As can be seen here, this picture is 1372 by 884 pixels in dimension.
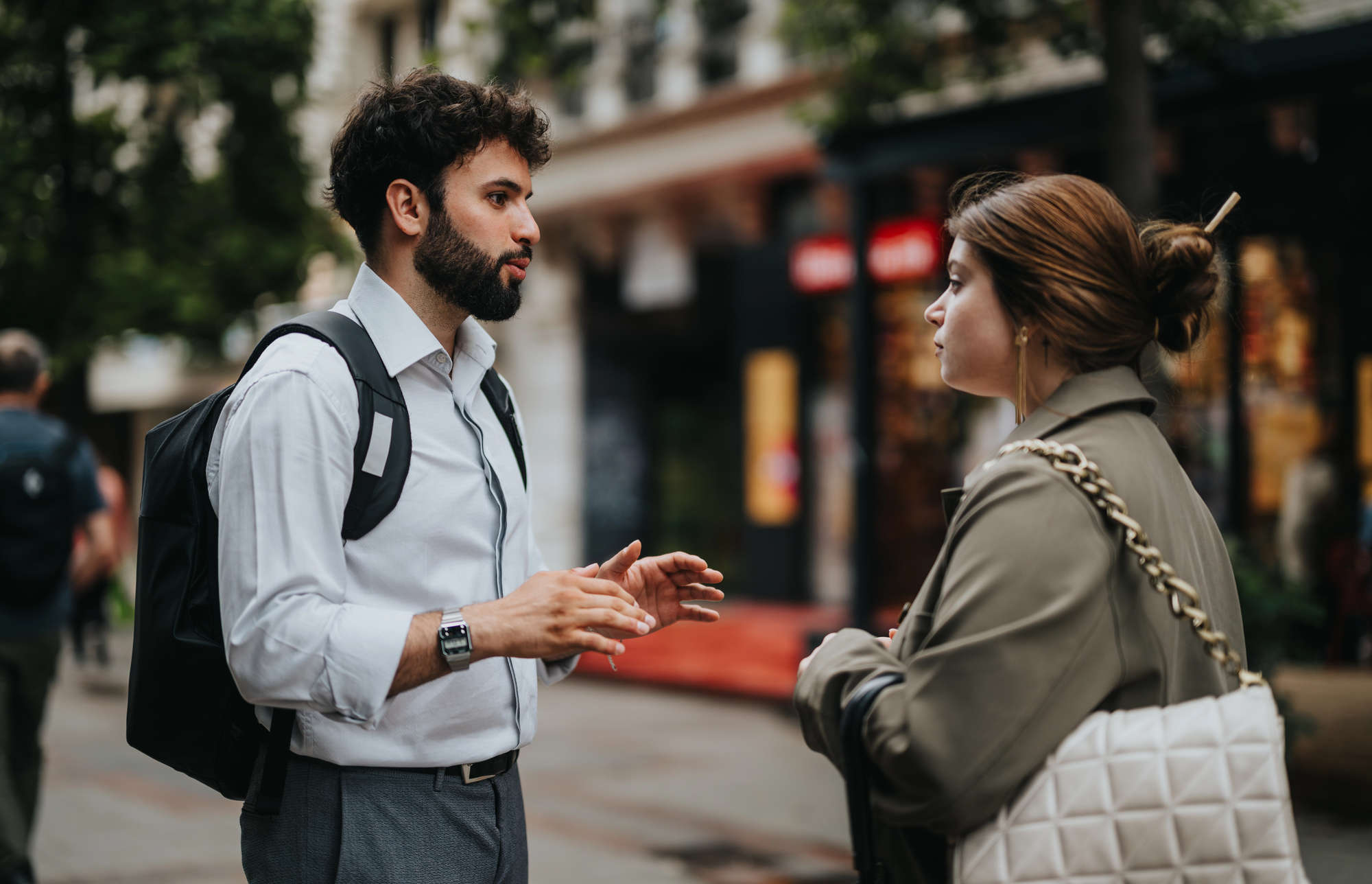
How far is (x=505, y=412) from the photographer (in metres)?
2.39

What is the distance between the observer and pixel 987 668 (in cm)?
158

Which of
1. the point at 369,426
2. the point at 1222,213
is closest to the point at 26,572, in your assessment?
the point at 369,426

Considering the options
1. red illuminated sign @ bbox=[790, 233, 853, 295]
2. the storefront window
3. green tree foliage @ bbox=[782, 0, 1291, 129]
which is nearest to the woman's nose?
green tree foliage @ bbox=[782, 0, 1291, 129]

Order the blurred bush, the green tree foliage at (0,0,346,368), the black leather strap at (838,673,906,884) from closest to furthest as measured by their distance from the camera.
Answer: the black leather strap at (838,673,906,884) < the blurred bush < the green tree foliage at (0,0,346,368)

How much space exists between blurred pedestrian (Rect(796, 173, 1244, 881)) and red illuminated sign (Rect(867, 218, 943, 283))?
877cm

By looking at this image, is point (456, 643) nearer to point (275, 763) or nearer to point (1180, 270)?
point (275, 763)

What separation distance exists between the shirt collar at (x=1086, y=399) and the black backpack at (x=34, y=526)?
157 inches

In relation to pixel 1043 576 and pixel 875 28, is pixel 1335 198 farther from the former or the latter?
pixel 1043 576

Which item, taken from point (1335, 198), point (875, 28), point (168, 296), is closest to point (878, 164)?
point (875, 28)

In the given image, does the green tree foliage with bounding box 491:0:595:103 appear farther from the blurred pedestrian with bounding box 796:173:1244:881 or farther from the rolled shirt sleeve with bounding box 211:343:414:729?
the blurred pedestrian with bounding box 796:173:1244:881

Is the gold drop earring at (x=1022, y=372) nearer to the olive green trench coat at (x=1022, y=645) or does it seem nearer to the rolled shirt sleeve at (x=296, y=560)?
the olive green trench coat at (x=1022, y=645)

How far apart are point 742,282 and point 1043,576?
13912mm

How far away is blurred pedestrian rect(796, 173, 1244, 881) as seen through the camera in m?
1.58

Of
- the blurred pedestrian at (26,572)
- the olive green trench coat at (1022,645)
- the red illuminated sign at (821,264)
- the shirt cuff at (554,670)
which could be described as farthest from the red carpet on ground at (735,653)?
the olive green trench coat at (1022,645)
